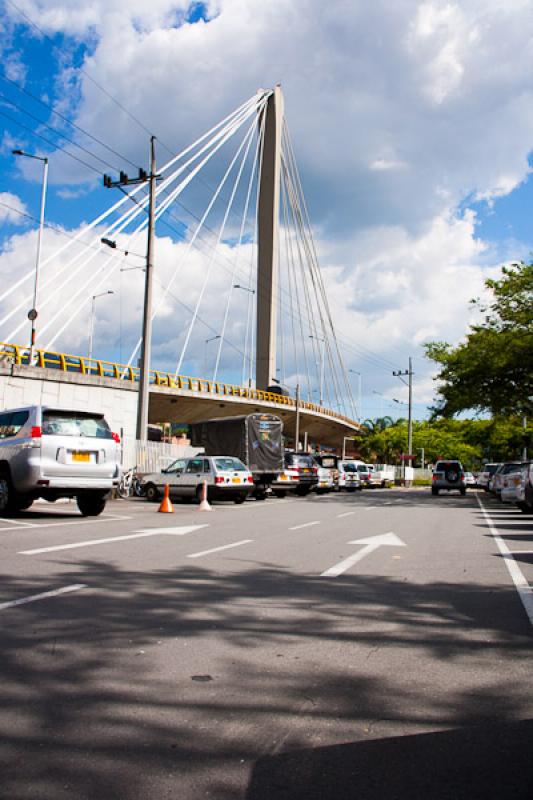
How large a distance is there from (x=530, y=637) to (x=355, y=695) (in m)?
1.97

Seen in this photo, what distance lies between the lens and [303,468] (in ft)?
101

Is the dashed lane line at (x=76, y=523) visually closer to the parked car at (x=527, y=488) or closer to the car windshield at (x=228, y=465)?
the car windshield at (x=228, y=465)

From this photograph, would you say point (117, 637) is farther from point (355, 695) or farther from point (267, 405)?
point (267, 405)

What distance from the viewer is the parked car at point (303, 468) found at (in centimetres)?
3031

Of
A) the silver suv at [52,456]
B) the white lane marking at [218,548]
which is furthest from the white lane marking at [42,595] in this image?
the silver suv at [52,456]

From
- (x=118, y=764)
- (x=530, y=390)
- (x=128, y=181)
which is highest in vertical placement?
(x=128, y=181)

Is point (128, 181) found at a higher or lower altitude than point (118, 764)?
higher

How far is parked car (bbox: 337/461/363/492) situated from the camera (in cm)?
3778

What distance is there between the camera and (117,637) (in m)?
4.70

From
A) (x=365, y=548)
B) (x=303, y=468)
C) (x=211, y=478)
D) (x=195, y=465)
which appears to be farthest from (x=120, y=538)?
(x=303, y=468)

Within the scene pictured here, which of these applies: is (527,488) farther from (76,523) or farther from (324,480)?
(324,480)

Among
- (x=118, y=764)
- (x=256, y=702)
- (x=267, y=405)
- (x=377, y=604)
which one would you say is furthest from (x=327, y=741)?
(x=267, y=405)

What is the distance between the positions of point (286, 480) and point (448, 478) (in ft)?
41.7

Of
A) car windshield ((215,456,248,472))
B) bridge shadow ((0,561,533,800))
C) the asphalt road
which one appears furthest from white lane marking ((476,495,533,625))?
car windshield ((215,456,248,472))
